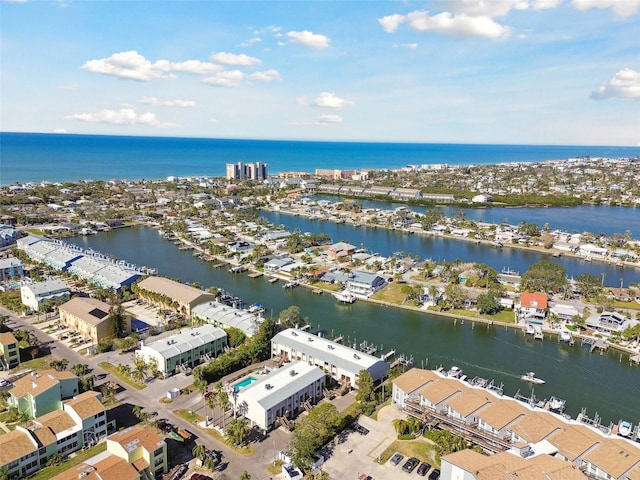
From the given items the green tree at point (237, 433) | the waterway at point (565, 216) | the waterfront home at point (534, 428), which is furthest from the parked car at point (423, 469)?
the waterway at point (565, 216)

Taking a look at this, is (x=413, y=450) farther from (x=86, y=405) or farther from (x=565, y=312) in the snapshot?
(x=565, y=312)

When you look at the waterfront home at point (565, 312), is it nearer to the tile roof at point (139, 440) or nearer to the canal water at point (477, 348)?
the canal water at point (477, 348)

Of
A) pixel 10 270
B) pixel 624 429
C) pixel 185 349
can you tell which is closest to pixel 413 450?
pixel 624 429

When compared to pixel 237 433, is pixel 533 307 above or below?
above

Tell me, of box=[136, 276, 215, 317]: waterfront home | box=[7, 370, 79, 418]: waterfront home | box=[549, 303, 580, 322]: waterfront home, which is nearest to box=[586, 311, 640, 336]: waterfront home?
box=[549, 303, 580, 322]: waterfront home

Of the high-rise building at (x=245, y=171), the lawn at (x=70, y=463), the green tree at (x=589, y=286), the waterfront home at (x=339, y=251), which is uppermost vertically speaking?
the high-rise building at (x=245, y=171)

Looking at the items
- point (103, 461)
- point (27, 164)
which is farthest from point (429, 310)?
point (27, 164)
